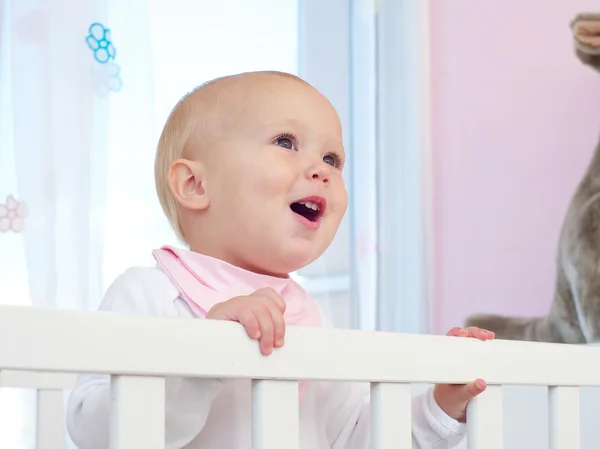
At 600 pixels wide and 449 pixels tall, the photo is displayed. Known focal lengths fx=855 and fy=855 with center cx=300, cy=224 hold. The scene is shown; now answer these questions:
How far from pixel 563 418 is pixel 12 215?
91 cm

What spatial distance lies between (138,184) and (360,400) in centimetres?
70

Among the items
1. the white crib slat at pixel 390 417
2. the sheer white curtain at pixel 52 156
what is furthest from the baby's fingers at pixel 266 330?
the sheer white curtain at pixel 52 156

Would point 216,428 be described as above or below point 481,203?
below

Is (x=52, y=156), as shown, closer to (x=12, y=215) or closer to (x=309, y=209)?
(x=12, y=215)

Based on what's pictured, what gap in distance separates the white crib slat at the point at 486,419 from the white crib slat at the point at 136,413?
0.98 feet

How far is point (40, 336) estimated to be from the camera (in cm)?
45

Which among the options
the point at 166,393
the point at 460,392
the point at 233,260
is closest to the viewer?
the point at 166,393

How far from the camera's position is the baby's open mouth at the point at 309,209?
2.63ft

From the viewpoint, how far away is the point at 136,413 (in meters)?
0.48

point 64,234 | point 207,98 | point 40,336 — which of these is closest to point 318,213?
point 207,98

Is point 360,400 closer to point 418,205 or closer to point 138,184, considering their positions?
point 138,184

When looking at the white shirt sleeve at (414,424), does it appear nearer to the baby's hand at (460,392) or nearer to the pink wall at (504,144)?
the baby's hand at (460,392)

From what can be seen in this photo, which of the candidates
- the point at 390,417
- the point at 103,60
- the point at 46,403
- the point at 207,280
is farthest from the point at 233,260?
the point at 103,60

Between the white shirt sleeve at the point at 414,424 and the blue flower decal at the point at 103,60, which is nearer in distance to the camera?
the white shirt sleeve at the point at 414,424
